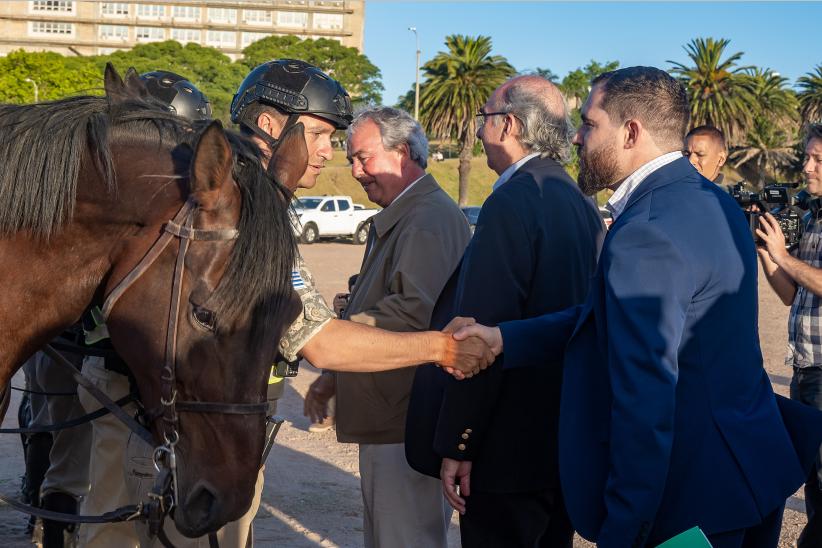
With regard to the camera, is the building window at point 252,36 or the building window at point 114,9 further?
the building window at point 252,36

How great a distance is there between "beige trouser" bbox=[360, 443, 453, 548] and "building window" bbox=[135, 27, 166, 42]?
10798cm

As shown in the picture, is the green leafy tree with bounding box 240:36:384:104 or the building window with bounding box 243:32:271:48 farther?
the building window with bounding box 243:32:271:48

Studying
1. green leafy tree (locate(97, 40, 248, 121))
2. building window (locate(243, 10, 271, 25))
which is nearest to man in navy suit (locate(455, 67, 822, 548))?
green leafy tree (locate(97, 40, 248, 121))

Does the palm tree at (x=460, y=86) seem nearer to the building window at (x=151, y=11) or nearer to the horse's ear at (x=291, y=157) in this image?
the horse's ear at (x=291, y=157)

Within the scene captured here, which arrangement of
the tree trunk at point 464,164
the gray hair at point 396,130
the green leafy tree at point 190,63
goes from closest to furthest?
the gray hair at point 396,130
the tree trunk at point 464,164
the green leafy tree at point 190,63

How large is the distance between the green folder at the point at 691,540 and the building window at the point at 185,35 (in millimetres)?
108939

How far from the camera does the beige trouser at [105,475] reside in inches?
154

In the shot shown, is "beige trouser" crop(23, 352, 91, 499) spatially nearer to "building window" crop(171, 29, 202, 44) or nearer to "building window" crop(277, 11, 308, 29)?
"building window" crop(277, 11, 308, 29)

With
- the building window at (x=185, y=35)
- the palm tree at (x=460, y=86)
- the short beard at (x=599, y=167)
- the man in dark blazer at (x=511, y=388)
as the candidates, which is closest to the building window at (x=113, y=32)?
the building window at (x=185, y=35)

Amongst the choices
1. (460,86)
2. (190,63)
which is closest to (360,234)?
(460,86)

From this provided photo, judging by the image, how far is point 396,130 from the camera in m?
4.39

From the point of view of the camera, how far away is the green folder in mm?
2248

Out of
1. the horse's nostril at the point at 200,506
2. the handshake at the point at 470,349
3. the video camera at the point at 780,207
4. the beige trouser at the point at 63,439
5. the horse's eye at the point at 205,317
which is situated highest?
the video camera at the point at 780,207

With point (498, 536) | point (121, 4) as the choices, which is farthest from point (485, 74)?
point (121, 4)
